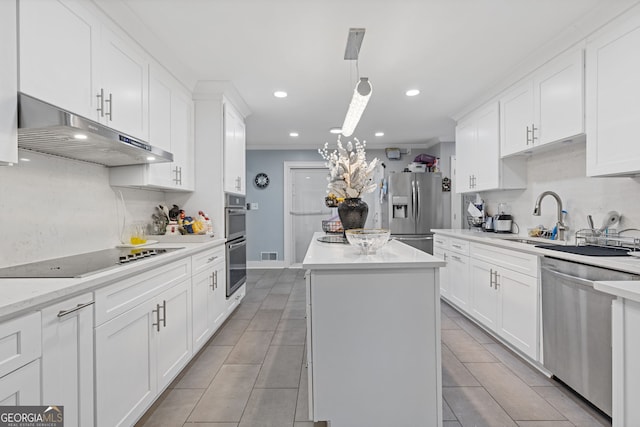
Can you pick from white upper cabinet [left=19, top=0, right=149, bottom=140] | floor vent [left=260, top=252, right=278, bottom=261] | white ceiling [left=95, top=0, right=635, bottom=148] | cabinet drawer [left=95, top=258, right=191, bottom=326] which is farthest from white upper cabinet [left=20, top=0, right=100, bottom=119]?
floor vent [left=260, top=252, right=278, bottom=261]

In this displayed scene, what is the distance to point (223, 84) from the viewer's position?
3.12m

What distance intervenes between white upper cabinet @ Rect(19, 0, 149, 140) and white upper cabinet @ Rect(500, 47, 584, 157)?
316 cm

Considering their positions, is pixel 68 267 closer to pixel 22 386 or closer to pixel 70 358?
pixel 70 358

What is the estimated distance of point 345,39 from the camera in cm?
235

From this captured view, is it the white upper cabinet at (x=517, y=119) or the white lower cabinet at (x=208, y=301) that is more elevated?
the white upper cabinet at (x=517, y=119)

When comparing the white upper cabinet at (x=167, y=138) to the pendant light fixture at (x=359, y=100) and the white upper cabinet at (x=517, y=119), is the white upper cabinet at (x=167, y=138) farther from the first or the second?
the white upper cabinet at (x=517, y=119)

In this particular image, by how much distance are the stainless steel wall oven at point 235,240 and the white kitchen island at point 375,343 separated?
201cm

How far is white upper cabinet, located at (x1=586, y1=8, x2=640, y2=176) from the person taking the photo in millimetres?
1807

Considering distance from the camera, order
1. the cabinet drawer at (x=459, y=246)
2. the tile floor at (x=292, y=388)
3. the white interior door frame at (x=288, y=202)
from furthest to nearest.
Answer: the white interior door frame at (x=288, y=202) < the cabinet drawer at (x=459, y=246) < the tile floor at (x=292, y=388)

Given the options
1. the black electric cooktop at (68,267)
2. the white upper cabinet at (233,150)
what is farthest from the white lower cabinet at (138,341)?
the white upper cabinet at (233,150)

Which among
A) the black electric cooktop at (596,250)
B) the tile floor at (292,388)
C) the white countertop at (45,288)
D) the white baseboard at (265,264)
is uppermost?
the black electric cooktop at (596,250)

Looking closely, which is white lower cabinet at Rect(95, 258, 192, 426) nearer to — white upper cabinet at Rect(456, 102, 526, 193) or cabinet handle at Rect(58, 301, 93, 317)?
cabinet handle at Rect(58, 301, 93, 317)

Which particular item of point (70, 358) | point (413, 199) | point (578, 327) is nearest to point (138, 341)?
point (70, 358)

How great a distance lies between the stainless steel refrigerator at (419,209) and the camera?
4.99 metres
